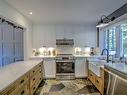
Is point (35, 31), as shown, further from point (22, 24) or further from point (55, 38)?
point (22, 24)

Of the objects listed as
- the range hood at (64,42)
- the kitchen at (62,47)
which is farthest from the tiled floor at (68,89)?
the range hood at (64,42)

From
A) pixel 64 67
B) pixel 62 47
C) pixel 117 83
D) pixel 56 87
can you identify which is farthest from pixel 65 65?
pixel 117 83

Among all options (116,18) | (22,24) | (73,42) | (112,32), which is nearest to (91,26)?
(73,42)

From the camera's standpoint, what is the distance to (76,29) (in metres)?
7.36

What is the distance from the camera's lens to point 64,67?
6.75 metres

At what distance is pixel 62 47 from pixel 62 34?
591 mm

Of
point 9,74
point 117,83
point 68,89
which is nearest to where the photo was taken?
point 117,83

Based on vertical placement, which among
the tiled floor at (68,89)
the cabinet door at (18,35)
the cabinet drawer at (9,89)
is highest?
the cabinet door at (18,35)

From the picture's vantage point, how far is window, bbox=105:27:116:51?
573cm

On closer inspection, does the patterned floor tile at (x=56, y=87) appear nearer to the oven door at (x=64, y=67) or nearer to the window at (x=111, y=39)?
the oven door at (x=64, y=67)

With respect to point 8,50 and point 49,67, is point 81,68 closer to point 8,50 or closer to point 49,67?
point 49,67

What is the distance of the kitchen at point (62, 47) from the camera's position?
3633 millimetres

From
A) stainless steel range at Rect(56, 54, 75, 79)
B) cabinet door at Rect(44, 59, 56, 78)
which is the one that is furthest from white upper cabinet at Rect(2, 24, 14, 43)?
stainless steel range at Rect(56, 54, 75, 79)

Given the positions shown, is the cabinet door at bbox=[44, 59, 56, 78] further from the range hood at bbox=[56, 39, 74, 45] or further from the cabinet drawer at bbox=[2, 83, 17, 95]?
the cabinet drawer at bbox=[2, 83, 17, 95]
